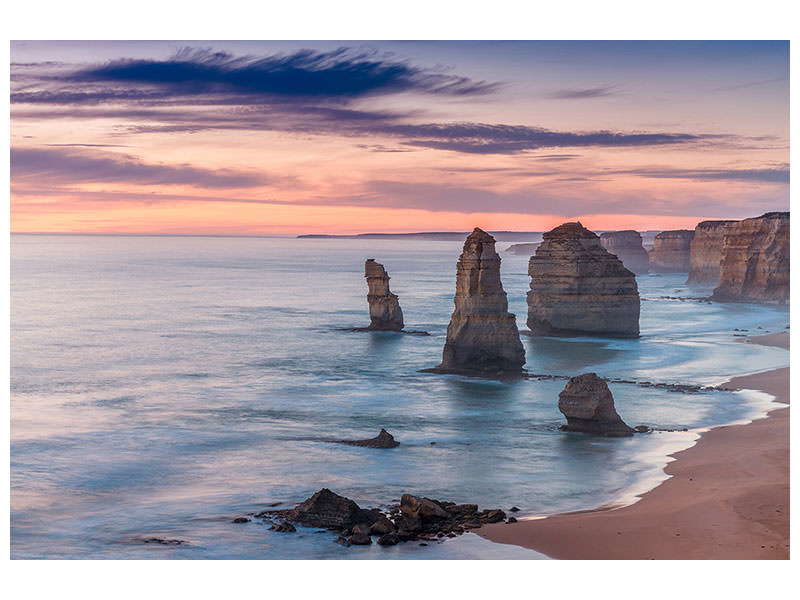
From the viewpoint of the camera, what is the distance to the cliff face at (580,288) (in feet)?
215

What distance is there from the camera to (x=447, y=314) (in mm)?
92938

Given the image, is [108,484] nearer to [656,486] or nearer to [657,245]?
[656,486]

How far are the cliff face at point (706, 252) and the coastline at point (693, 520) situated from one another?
96575 millimetres

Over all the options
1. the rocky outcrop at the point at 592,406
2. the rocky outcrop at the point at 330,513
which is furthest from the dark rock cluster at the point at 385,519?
the rocky outcrop at the point at 592,406

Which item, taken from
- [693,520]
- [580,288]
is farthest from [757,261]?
[693,520]

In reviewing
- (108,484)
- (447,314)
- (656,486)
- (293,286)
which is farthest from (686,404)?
(293,286)

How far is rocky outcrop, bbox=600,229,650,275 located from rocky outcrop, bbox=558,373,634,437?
136 metres

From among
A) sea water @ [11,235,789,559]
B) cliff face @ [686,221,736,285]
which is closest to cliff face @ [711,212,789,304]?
sea water @ [11,235,789,559]

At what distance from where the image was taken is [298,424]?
3897 centimetres

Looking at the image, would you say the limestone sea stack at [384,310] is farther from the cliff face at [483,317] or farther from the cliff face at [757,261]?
the cliff face at [757,261]

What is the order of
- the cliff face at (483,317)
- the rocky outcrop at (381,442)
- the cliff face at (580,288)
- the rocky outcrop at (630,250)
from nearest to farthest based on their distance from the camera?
the rocky outcrop at (381,442), the cliff face at (483,317), the cliff face at (580,288), the rocky outcrop at (630,250)

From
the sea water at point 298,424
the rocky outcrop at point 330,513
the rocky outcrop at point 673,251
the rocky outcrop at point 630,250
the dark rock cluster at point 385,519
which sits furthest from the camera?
the rocky outcrop at point 630,250

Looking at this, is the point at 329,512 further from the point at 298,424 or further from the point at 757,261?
the point at 757,261

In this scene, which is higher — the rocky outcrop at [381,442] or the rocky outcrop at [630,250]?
the rocky outcrop at [630,250]
